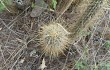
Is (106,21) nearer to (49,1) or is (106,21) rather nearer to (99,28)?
(99,28)

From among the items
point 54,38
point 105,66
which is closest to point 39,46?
point 54,38

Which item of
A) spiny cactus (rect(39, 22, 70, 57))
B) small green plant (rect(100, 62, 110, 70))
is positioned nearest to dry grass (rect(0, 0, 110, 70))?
small green plant (rect(100, 62, 110, 70))

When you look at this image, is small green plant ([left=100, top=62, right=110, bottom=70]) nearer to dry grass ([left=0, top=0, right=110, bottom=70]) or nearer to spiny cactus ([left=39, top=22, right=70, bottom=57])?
dry grass ([left=0, top=0, right=110, bottom=70])

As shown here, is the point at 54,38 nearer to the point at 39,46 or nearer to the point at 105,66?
the point at 39,46

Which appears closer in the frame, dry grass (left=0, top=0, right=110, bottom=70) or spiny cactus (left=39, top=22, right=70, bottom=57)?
spiny cactus (left=39, top=22, right=70, bottom=57)

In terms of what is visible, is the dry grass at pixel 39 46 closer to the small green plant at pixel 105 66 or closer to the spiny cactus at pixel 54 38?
the small green plant at pixel 105 66

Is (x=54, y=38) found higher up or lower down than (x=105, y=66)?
higher up

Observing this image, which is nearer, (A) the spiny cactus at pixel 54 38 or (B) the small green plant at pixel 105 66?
(A) the spiny cactus at pixel 54 38

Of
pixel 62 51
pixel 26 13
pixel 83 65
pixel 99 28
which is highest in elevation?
pixel 26 13

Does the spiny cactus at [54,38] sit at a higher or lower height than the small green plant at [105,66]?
higher

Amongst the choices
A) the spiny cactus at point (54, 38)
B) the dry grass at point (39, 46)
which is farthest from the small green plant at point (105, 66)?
the spiny cactus at point (54, 38)

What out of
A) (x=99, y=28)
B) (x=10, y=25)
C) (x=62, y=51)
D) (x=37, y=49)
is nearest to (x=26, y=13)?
(x=10, y=25)
